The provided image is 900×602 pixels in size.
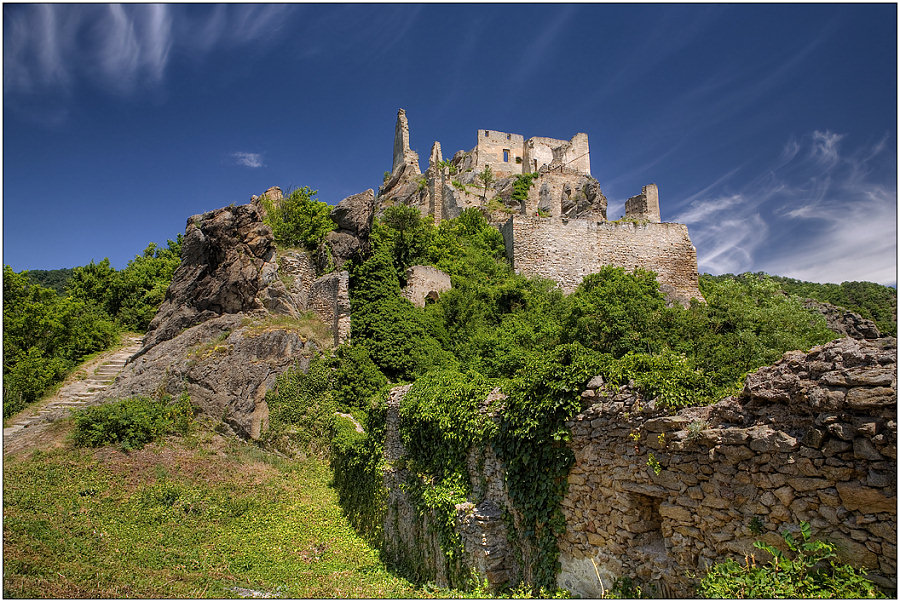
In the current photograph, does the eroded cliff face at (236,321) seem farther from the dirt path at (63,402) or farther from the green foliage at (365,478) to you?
the green foliage at (365,478)

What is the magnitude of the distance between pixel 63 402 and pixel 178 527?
923 centimetres

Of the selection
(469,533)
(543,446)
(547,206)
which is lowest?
(469,533)

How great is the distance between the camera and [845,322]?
59.8 ft

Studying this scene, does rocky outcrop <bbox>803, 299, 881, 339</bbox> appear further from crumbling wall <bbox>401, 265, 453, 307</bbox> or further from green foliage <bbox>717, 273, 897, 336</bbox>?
crumbling wall <bbox>401, 265, 453, 307</bbox>

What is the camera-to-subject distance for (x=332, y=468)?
14.8 meters

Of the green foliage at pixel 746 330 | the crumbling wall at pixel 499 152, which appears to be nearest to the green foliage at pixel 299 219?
the green foliage at pixel 746 330

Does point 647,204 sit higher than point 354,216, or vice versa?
point 647,204

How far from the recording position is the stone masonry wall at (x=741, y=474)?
3.60m

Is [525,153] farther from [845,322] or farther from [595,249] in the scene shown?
[845,322]

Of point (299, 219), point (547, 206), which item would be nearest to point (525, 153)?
point (547, 206)

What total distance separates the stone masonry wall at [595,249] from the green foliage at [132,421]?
53.4 feet

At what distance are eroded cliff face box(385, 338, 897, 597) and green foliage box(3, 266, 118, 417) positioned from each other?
17223mm

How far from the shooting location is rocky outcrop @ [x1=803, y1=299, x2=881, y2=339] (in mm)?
16906

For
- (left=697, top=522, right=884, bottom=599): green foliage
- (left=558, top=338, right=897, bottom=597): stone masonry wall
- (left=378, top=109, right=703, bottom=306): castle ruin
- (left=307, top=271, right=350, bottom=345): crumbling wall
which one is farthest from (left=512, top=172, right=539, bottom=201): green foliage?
(left=697, top=522, right=884, bottom=599): green foliage
